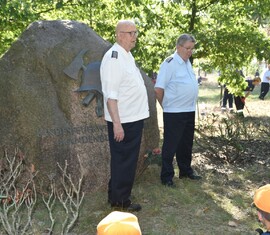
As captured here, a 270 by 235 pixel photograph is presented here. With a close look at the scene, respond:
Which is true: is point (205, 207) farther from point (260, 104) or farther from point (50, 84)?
point (260, 104)

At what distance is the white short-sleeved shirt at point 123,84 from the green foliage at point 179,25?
387cm

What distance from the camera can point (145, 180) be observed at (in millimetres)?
5543

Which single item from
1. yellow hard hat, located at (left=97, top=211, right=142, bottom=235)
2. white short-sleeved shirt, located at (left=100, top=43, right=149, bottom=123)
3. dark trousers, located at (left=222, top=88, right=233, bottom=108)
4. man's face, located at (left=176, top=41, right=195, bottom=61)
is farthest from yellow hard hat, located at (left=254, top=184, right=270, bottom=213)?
dark trousers, located at (left=222, top=88, right=233, bottom=108)

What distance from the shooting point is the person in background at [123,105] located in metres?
3.98

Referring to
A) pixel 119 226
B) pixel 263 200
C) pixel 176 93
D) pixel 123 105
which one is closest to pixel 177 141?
pixel 176 93

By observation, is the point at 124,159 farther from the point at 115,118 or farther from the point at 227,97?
the point at 227,97

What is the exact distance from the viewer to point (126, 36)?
405 centimetres

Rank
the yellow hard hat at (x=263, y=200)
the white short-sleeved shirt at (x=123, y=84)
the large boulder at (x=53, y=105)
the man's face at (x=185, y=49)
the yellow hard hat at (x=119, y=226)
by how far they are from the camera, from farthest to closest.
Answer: the man's face at (x=185, y=49) < the large boulder at (x=53, y=105) < the white short-sleeved shirt at (x=123, y=84) < the yellow hard hat at (x=263, y=200) < the yellow hard hat at (x=119, y=226)

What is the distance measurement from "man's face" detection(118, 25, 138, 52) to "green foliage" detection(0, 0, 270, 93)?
3.80m

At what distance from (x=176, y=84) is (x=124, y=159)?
4.02 ft

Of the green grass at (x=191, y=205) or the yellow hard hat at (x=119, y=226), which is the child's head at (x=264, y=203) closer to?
the yellow hard hat at (x=119, y=226)

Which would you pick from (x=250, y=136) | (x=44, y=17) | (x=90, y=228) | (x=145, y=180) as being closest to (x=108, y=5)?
(x=44, y=17)

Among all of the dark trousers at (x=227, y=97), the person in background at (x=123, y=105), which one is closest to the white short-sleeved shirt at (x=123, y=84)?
the person in background at (x=123, y=105)

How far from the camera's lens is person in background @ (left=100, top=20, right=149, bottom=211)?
13.1ft
